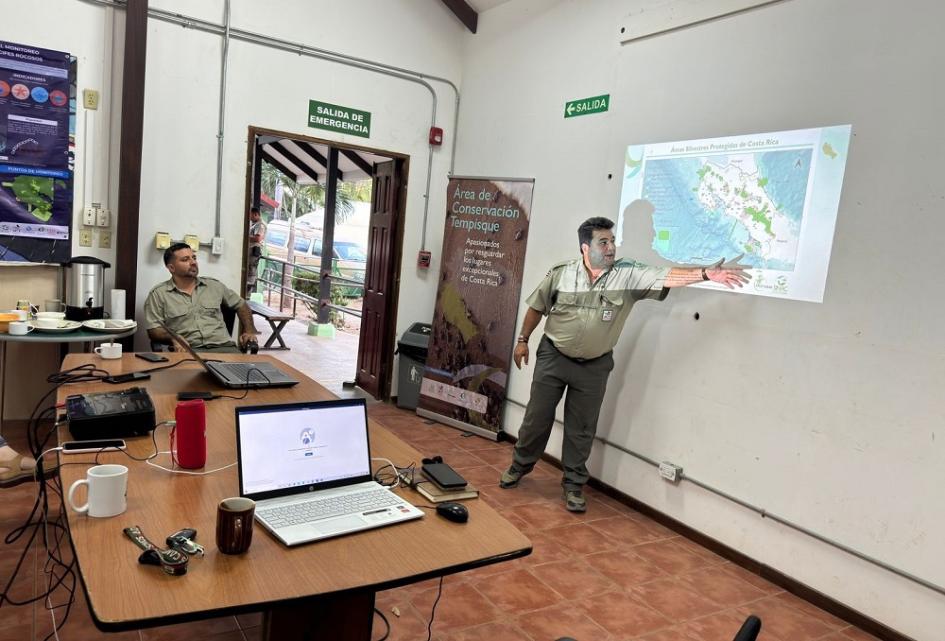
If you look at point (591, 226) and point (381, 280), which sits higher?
point (591, 226)

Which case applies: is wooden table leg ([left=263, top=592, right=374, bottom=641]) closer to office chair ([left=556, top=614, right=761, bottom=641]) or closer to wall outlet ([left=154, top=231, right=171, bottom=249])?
office chair ([left=556, top=614, right=761, bottom=641])

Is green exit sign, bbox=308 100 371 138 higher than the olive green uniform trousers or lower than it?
higher

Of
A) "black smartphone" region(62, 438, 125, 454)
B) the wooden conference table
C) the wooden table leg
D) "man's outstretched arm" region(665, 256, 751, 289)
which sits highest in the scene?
"man's outstretched arm" region(665, 256, 751, 289)

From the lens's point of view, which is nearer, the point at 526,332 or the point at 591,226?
the point at 591,226

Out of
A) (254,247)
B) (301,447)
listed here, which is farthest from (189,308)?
(254,247)

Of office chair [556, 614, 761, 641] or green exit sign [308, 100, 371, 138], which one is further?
green exit sign [308, 100, 371, 138]

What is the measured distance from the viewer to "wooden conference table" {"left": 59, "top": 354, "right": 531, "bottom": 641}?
1178 mm

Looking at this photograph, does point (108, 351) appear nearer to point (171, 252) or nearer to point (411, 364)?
point (171, 252)

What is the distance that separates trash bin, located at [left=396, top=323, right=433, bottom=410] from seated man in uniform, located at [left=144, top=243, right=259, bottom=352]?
1.56 meters

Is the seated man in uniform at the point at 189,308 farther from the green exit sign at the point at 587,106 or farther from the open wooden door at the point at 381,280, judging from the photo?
the green exit sign at the point at 587,106

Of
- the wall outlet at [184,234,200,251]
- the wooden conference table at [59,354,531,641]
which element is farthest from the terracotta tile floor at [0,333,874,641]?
the wall outlet at [184,234,200,251]

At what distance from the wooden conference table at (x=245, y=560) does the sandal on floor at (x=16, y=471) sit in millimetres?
461

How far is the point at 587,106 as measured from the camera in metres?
4.25

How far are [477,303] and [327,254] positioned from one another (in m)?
4.27
